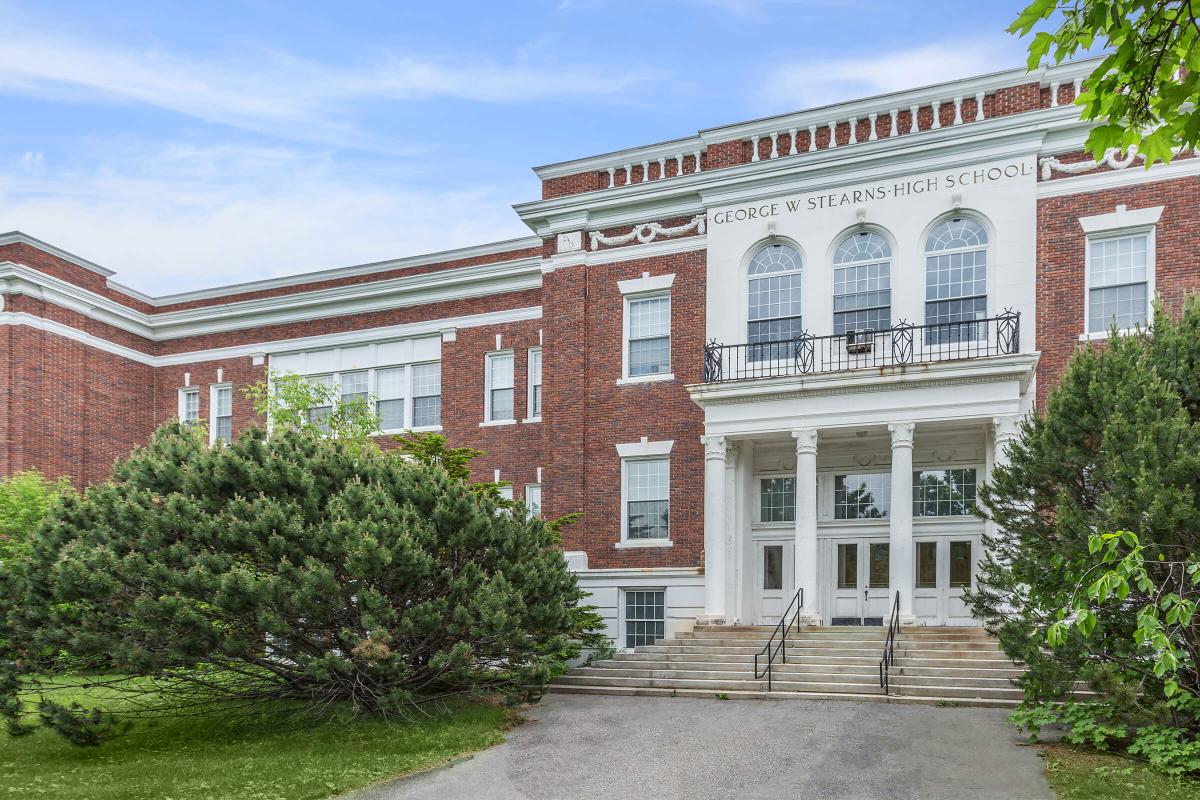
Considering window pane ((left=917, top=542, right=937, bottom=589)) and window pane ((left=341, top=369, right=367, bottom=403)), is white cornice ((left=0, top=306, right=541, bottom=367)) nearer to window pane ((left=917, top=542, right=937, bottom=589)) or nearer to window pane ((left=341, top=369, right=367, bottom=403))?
window pane ((left=341, top=369, right=367, bottom=403))

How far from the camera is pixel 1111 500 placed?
38.3ft

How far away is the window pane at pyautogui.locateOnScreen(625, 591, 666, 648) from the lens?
22234mm

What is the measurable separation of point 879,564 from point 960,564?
1508mm

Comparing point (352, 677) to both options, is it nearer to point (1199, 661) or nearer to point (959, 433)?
point (1199, 661)

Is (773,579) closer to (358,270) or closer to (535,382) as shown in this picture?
(535,382)

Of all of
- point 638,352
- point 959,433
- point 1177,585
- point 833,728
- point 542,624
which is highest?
point 638,352

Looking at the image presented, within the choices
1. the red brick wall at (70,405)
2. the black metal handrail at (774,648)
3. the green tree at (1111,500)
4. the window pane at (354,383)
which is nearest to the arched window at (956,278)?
the black metal handrail at (774,648)

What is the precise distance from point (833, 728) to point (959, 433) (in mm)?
8162

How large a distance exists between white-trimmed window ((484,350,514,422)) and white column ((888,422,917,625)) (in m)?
10.4

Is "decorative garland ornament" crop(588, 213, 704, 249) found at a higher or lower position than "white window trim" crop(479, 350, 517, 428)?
higher

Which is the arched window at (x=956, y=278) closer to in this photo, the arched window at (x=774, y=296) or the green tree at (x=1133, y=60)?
the arched window at (x=774, y=296)

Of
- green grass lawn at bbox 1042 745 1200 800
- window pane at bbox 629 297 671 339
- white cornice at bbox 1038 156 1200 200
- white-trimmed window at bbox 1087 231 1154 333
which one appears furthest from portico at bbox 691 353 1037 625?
green grass lawn at bbox 1042 745 1200 800

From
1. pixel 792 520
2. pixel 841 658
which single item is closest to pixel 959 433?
pixel 792 520

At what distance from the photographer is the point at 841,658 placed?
17.6m
